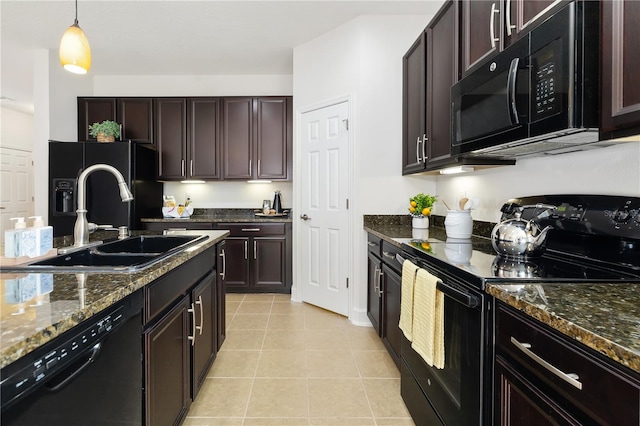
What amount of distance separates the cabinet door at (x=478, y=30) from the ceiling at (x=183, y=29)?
52.1 inches

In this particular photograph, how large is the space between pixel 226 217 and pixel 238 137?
1073 millimetres

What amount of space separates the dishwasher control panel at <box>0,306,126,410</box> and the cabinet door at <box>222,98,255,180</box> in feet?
11.8

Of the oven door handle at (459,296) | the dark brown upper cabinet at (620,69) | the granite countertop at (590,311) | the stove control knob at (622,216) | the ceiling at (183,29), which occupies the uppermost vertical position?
the ceiling at (183,29)

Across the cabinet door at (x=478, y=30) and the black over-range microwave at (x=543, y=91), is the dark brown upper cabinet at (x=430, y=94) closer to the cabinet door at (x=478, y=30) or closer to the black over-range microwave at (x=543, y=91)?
the cabinet door at (x=478, y=30)

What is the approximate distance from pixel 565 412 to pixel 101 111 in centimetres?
535

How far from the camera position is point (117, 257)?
5.28ft

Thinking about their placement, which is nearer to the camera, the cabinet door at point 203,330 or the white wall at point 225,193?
the cabinet door at point 203,330

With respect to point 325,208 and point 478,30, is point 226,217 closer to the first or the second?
point 325,208

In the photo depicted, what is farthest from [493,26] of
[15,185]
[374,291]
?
[15,185]

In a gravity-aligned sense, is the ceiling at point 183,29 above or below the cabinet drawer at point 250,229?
above

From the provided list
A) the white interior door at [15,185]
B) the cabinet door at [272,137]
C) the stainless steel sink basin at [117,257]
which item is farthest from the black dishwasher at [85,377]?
the white interior door at [15,185]

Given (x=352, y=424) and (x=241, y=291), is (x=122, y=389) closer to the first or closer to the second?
(x=352, y=424)

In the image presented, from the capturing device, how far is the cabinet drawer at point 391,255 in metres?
2.14

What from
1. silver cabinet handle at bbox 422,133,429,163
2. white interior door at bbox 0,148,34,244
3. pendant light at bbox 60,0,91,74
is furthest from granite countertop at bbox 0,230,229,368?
white interior door at bbox 0,148,34,244
